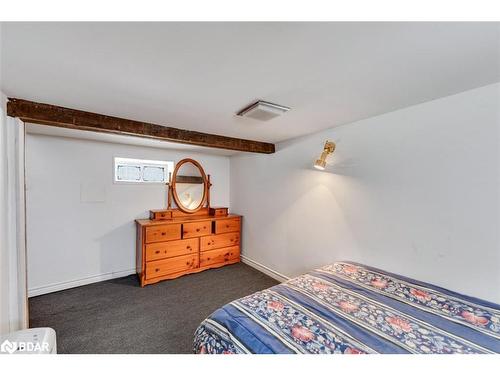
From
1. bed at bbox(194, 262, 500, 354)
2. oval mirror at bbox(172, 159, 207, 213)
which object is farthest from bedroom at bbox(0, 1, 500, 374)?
oval mirror at bbox(172, 159, 207, 213)

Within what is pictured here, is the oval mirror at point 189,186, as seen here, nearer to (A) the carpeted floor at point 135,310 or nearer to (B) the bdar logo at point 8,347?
(A) the carpeted floor at point 135,310

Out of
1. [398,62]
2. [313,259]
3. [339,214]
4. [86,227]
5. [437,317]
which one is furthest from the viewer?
[86,227]

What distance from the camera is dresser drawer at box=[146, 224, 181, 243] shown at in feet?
9.43

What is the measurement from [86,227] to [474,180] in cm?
414

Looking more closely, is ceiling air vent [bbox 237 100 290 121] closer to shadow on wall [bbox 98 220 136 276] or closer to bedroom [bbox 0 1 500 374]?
bedroom [bbox 0 1 500 374]

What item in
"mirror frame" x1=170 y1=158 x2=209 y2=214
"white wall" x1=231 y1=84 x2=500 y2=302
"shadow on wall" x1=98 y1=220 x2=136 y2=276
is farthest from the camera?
"mirror frame" x1=170 y1=158 x2=209 y2=214

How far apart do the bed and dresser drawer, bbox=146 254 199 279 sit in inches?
72.5

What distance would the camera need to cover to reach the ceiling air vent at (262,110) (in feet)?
5.41

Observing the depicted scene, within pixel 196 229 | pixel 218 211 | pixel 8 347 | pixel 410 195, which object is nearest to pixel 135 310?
pixel 8 347

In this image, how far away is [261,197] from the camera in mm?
3432

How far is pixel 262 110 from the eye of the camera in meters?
1.71

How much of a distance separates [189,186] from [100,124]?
193 centimetres

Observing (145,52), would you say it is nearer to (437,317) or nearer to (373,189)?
(373,189)
